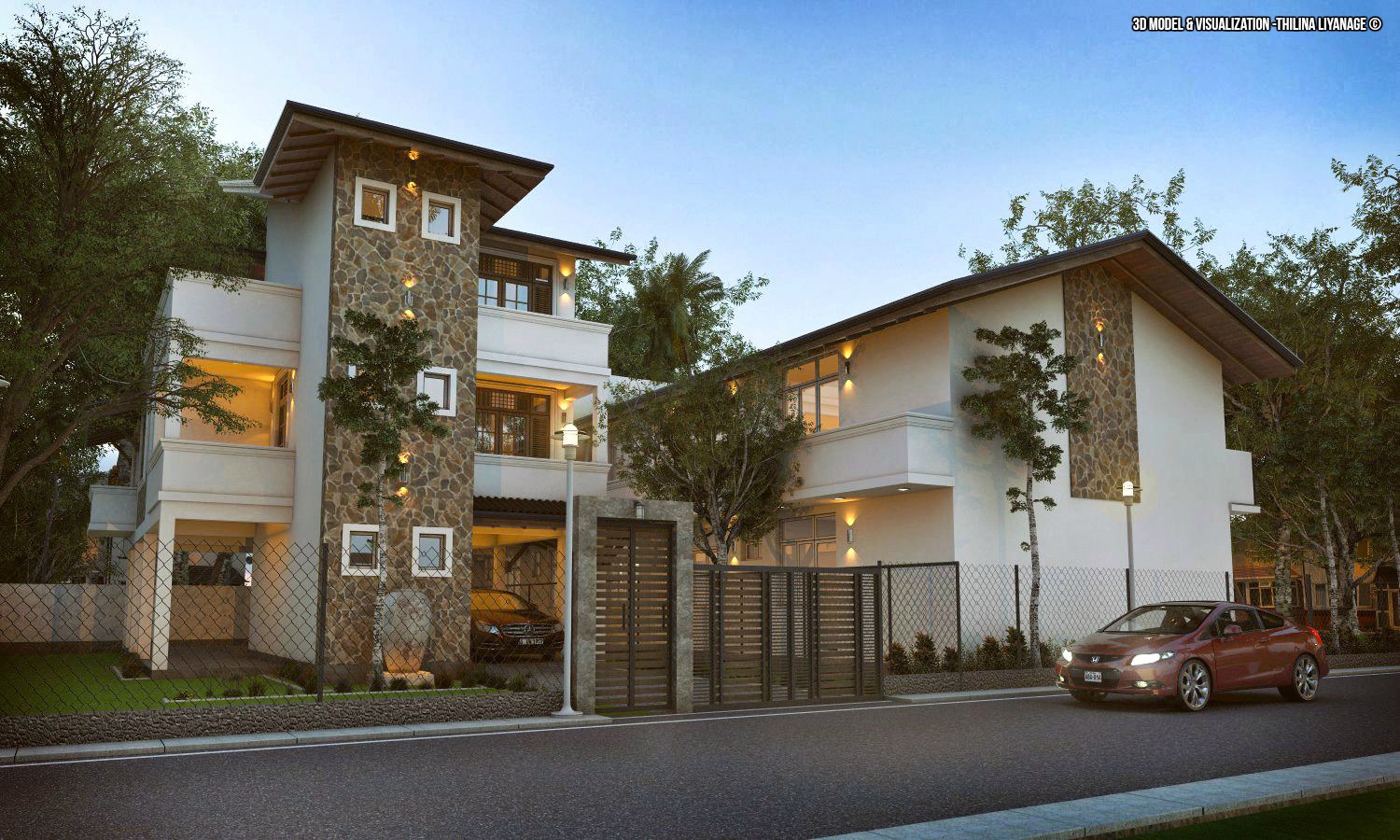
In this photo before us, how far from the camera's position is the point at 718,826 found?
7.05 metres

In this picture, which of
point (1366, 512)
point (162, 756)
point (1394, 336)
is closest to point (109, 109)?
point (162, 756)

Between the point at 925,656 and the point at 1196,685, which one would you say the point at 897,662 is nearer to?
the point at 925,656

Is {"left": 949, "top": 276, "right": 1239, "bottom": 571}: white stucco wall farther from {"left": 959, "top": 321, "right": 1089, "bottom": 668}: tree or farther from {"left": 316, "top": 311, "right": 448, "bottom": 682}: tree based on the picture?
{"left": 316, "top": 311, "right": 448, "bottom": 682}: tree

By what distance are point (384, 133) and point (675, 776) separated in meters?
14.2

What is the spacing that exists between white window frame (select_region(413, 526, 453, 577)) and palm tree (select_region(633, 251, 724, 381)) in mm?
28051

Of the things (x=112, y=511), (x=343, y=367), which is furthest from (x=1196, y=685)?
(x=112, y=511)

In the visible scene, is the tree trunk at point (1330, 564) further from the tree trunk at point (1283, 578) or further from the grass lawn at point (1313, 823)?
the grass lawn at point (1313, 823)

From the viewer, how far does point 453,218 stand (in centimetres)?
2073

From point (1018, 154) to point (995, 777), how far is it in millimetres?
20034

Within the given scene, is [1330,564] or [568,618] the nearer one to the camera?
[568,618]

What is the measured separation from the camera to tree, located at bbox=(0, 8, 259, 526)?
19.7m

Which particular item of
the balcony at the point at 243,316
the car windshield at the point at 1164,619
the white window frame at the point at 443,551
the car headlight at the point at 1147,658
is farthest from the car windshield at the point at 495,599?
the car headlight at the point at 1147,658

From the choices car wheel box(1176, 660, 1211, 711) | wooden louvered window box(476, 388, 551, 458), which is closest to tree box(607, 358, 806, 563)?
wooden louvered window box(476, 388, 551, 458)

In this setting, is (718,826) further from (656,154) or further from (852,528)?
(656,154)
